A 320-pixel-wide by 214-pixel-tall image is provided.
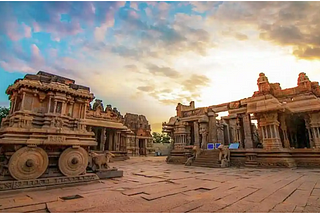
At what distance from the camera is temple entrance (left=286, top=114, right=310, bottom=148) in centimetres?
1933

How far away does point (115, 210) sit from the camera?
355 centimetres

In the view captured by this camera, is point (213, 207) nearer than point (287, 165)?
Yes

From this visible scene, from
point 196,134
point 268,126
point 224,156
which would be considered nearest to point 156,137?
point 196,134

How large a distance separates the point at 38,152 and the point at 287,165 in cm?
1467

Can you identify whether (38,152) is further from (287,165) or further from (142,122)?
(142,122)

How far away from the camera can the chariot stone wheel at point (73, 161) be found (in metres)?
6.60

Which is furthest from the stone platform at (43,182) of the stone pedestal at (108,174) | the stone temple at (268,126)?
the stone temple at (268,126)

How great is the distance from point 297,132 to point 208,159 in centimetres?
1224

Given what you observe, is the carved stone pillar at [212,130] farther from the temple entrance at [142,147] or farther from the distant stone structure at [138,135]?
the temple entrance at [142,147]

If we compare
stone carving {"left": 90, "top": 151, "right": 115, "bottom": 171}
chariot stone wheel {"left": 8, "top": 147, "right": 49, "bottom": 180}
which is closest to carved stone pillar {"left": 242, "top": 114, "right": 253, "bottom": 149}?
A: stone carving {"left": 90, "top": 151, "right": 115, "bottom": 171}

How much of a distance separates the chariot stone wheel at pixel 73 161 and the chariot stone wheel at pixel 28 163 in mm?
559

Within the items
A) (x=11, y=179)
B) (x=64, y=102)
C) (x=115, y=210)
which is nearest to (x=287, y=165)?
(x=115, y=210)

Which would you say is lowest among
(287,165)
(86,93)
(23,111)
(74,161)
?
(287,165)

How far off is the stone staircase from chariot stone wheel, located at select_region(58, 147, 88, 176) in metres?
10.4
